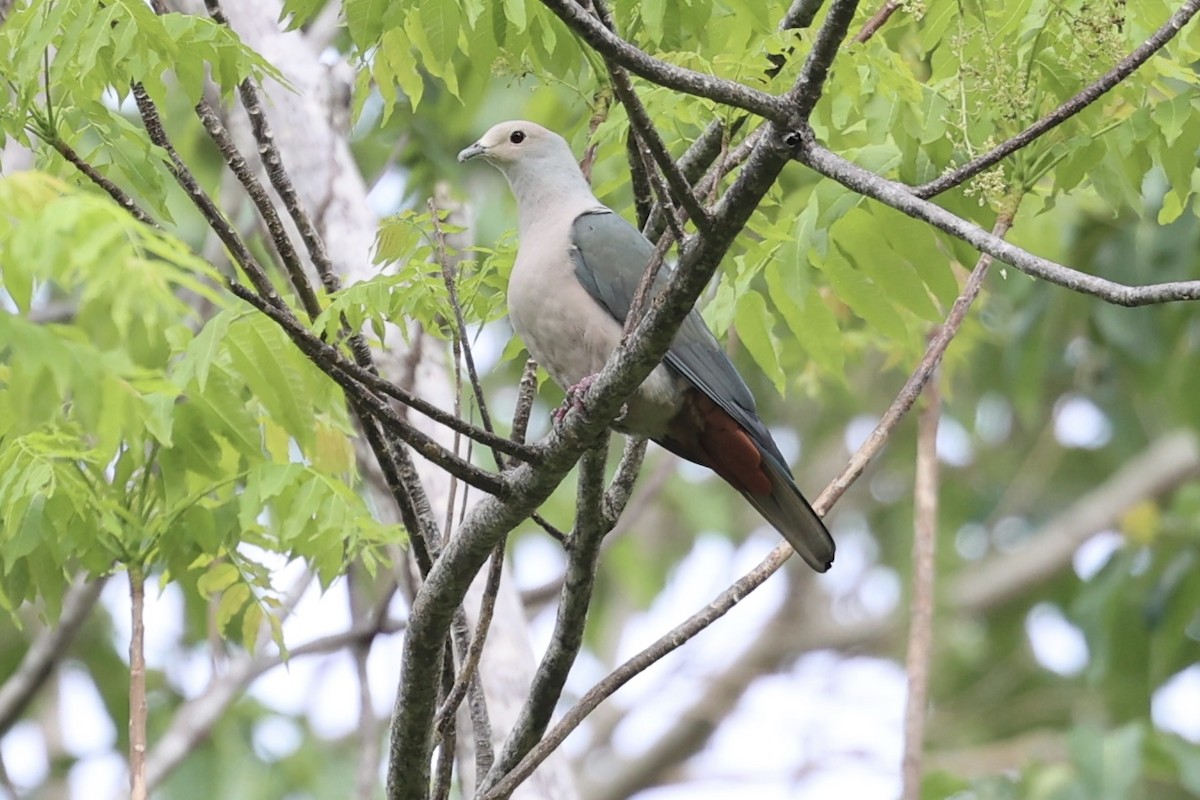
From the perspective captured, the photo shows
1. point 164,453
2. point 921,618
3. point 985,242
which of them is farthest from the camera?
point 921,618

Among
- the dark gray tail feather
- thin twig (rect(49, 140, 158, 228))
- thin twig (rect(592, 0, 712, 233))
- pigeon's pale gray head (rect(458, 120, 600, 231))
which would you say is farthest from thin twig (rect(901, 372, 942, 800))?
thin twig (rect(49, 140, 158, 228))

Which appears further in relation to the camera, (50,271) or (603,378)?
(603,378)

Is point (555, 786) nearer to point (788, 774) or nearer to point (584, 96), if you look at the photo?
point (584, 96)

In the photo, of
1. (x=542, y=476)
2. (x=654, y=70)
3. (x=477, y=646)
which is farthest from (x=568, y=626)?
(x=654, y=70)

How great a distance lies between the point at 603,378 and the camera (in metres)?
2.77

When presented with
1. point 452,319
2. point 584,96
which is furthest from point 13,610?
point 584,96

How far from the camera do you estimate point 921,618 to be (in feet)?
14.0

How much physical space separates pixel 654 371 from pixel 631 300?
0.67ft

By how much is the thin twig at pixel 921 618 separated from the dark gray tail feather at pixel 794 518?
579mm

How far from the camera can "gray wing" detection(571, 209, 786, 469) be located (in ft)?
12.9

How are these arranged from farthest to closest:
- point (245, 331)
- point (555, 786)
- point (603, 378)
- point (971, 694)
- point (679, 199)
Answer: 1. point (971, 694)
2. point (555, 786)
3. point (245, 331)
4. point (603, 378)
5. point (679, 199)

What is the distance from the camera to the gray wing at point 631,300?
3.92 m

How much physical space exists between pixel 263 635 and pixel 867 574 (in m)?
7.28

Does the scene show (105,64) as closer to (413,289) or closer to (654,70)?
(413,289)
